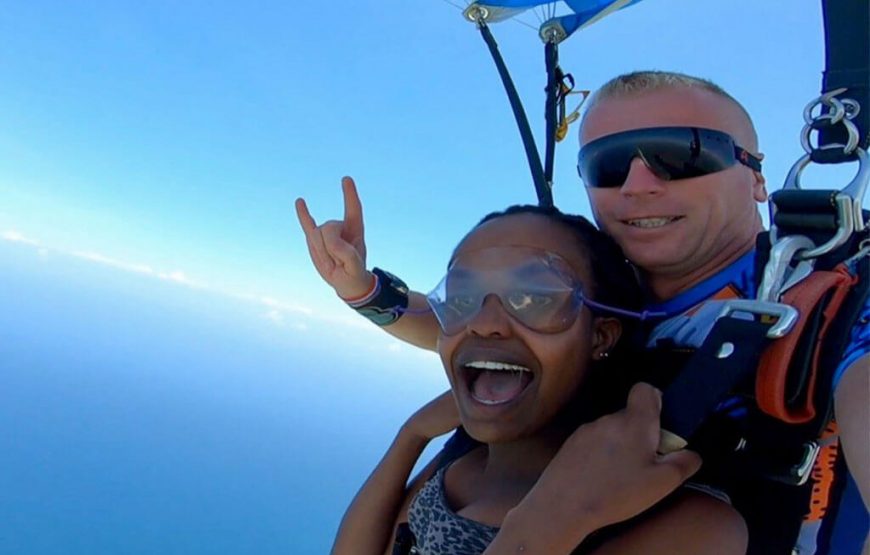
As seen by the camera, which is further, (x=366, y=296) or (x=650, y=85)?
(x=366, y=296)

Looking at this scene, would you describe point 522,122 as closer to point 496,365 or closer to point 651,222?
point 651,222

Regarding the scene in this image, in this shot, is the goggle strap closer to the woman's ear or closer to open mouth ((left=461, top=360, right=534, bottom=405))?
the woman's ear

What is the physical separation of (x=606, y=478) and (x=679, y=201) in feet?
1.83

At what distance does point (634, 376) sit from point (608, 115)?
463 mm

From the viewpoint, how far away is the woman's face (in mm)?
931

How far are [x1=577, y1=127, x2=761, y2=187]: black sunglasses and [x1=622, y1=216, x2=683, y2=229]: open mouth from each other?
0.07m

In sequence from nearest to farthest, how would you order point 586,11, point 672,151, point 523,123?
point 672,151
point 523,123
point 586,11

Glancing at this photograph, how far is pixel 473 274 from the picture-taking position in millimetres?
1044

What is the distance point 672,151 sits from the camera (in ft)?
3.47

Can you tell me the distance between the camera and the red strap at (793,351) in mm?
720

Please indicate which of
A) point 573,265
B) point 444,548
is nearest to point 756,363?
point 573,265

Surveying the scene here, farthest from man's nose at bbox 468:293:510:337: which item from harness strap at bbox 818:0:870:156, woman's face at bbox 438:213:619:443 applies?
harness strap at bbox 818:0:870:156

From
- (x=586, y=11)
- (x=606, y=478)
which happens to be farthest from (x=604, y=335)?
(x=586, y=11)

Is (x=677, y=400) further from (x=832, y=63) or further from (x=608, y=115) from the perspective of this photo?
(x=608, y=115)
